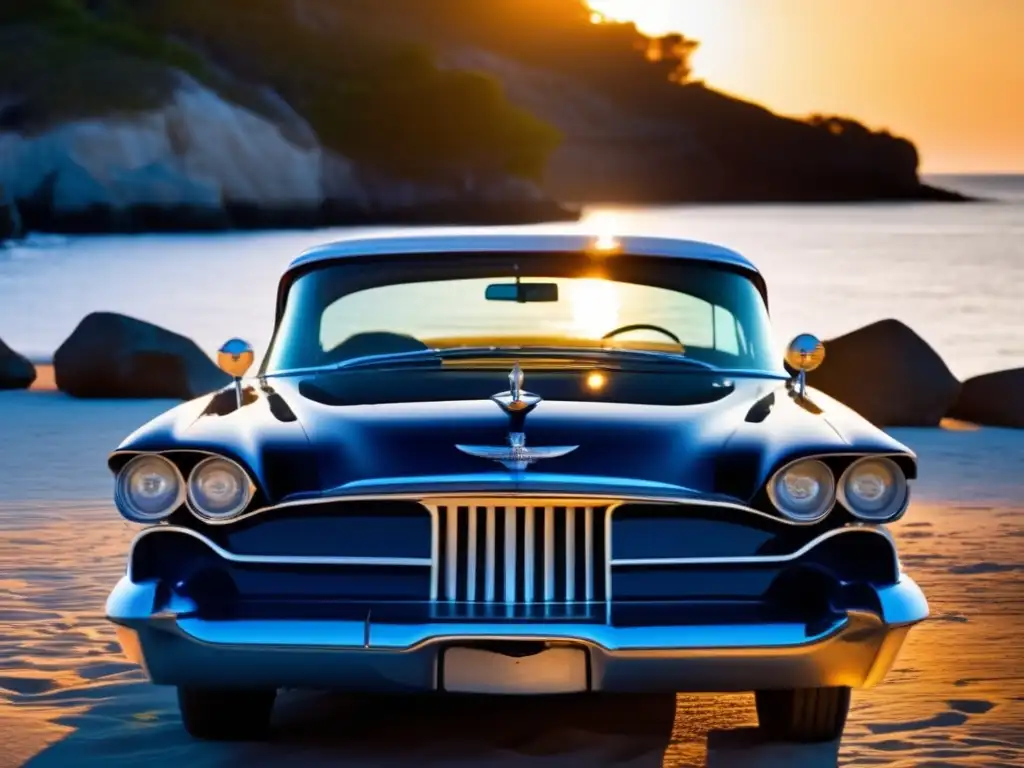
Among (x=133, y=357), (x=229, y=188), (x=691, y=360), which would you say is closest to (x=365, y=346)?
(x=691, y=360)

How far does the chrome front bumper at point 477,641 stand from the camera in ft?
15.7

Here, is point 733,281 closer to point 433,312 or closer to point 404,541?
point 404,541

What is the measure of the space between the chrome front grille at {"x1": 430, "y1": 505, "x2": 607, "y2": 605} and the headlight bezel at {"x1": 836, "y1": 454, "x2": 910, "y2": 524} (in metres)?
0.63

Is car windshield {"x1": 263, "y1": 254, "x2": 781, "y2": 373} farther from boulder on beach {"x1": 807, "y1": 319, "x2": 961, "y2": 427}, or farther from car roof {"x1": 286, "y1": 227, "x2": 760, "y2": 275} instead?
boulder on beach {"x1": 807, "y1": 319, "x2": 961, "y2": 427}

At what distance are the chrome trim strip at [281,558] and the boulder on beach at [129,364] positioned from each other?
12120mm

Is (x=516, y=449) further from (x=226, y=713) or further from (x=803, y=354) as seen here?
(x=803, y=354)

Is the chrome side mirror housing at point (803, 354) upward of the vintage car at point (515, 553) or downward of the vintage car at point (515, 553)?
upward

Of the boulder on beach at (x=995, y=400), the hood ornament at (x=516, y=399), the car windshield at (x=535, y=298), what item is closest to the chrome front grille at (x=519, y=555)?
the hood ornament at (x=516, y=399)

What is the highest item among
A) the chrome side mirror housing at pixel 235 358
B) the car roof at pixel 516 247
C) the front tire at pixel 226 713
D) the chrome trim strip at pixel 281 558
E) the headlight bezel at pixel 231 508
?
the car roof at pixel 516 247

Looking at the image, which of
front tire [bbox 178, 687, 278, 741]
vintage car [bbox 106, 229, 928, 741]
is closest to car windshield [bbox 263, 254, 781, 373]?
vintage car [bbox 106, 229, 928, 741]

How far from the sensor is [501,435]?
5.11 meters

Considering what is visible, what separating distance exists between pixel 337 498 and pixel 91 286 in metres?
50.6

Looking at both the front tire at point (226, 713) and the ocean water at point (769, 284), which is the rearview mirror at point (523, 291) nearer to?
the front tire at point (226, 713)

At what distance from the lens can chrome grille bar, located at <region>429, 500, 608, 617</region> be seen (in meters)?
4.87
